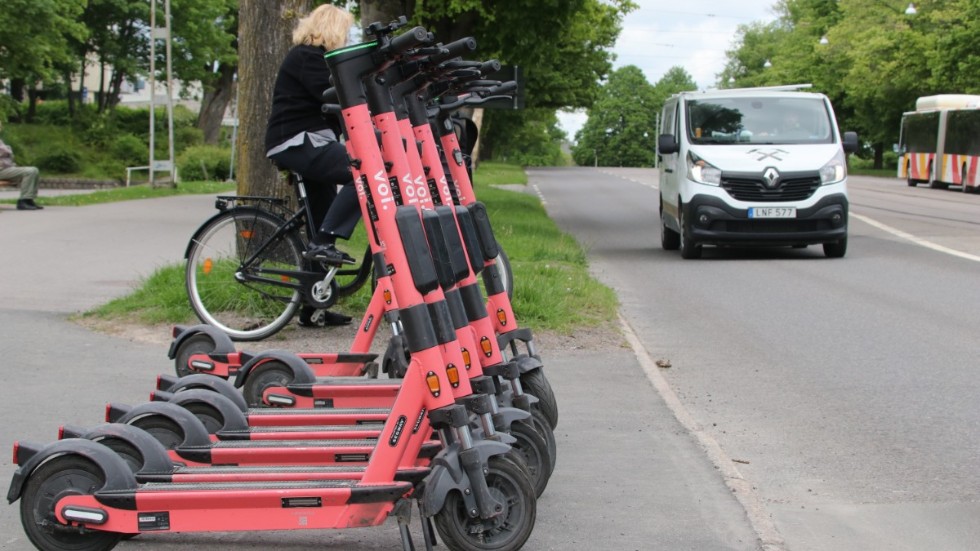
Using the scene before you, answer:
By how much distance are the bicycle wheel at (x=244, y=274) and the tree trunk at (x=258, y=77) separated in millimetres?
1639

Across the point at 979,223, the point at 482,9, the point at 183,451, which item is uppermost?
the point at 482,9

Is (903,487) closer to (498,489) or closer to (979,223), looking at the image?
(498,489)

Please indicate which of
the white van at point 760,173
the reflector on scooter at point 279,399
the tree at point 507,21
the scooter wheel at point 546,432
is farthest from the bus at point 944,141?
the scooter wheel at point 546,432

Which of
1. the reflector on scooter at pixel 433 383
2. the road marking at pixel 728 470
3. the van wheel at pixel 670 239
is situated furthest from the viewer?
the van wheel at pixel 670 239

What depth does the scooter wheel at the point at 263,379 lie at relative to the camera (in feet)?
19.6

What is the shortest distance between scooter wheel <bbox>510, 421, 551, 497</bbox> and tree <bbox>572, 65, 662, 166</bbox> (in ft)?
513

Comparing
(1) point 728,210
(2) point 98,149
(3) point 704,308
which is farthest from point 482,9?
(2) point 98,149

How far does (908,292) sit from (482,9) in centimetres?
1114

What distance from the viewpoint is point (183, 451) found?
187 inches

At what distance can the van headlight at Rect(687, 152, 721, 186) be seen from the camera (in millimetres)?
15602

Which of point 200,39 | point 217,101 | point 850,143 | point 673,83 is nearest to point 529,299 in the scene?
point 850,143

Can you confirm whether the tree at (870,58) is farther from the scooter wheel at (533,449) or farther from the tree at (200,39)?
the scooter wheel at (533,449)

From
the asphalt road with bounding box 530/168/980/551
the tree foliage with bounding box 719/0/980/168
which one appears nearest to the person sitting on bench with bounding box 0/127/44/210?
the asphalt road with bounding box 530/168/980/551

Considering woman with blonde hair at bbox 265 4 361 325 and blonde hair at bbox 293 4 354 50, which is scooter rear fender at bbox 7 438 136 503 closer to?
woman with blonde hair at bbox 265 4 361 325
